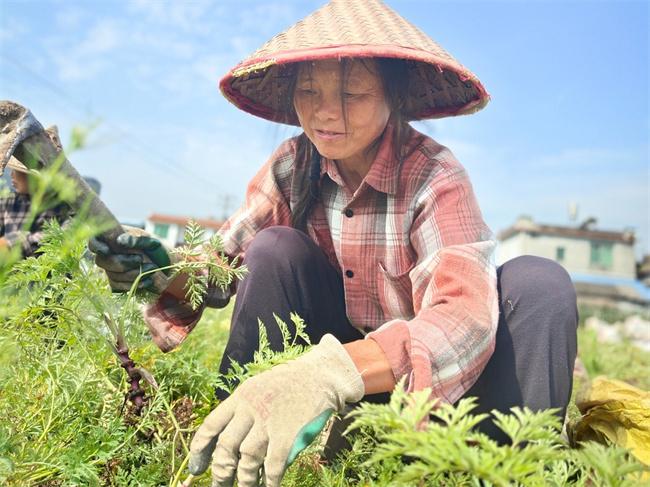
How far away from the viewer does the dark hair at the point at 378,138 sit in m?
1.92

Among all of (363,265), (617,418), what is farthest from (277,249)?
(617,418)

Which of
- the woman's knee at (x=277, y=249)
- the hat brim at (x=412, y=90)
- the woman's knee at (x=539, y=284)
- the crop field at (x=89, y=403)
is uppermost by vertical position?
the hat brim at (x=412, y=90)

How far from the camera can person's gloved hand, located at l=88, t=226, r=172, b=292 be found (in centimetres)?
169

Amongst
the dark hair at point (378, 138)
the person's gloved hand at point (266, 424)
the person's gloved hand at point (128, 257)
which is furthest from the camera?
the dark hair at point (378, 138)

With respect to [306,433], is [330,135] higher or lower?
higher

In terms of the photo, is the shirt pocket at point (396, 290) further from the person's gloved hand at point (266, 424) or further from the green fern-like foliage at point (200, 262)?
the person's gloved hand at point (266, 424)

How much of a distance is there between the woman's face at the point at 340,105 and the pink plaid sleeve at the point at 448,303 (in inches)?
11.6

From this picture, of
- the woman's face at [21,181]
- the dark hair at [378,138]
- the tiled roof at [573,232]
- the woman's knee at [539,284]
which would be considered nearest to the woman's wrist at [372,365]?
the woman's knee at [539,284]

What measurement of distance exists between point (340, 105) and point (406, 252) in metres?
0.54

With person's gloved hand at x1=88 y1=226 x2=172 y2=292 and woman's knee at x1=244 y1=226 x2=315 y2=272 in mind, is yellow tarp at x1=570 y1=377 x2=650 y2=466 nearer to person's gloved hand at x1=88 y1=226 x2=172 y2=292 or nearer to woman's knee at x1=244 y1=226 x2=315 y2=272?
woman's knee at x1=244 y1=226 x2=315 y2=272

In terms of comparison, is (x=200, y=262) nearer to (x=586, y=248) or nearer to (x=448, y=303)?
(x=448, y=303)

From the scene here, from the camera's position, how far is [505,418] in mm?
778

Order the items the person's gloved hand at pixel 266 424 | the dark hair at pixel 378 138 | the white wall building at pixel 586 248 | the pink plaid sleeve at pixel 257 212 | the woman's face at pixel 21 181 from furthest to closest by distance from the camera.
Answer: the white wall building at pixel 586 248, the woman's face at pixel 21 181, the pink plaid sleeve at pixel 257 212, the dark hair at pixel 378 138, the person's gloved hand at pixel 266 424

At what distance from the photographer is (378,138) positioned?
6.72ft
